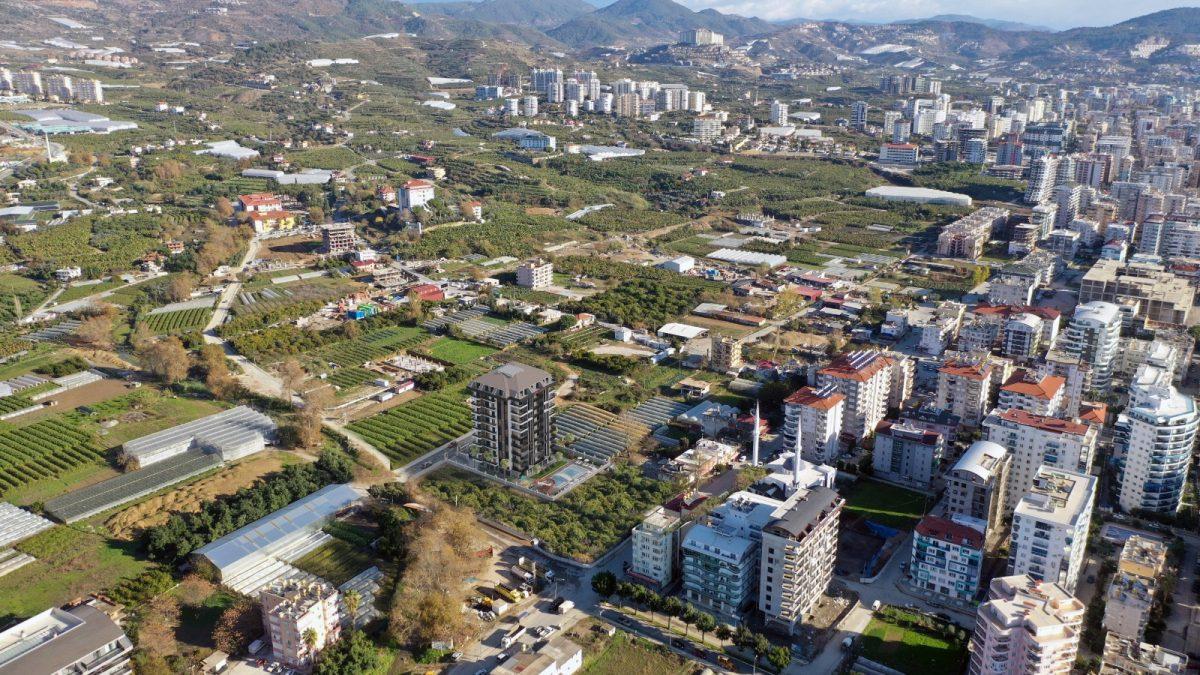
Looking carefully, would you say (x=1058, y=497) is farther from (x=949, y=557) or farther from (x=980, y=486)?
(x=949, y=557)

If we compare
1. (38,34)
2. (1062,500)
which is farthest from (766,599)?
(38,34)

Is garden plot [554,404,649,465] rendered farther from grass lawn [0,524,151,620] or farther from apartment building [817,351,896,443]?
grass lawn [0,524,151,620]

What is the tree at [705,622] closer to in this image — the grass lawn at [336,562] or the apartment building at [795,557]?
the apartment building at [795,557]

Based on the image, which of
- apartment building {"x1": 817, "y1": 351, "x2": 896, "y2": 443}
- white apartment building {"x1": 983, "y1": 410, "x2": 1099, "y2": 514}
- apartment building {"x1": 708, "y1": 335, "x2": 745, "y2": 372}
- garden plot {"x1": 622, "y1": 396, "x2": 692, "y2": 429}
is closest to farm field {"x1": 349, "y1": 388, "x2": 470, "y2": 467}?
garden plot {"x1": 622, "y1": 396, "x2": 692, "y2": 429}

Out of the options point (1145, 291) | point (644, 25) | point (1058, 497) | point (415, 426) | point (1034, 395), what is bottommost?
point (415, 426)

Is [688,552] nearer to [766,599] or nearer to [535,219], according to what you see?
[766,599]

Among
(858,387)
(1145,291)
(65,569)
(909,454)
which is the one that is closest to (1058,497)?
(909,454)
